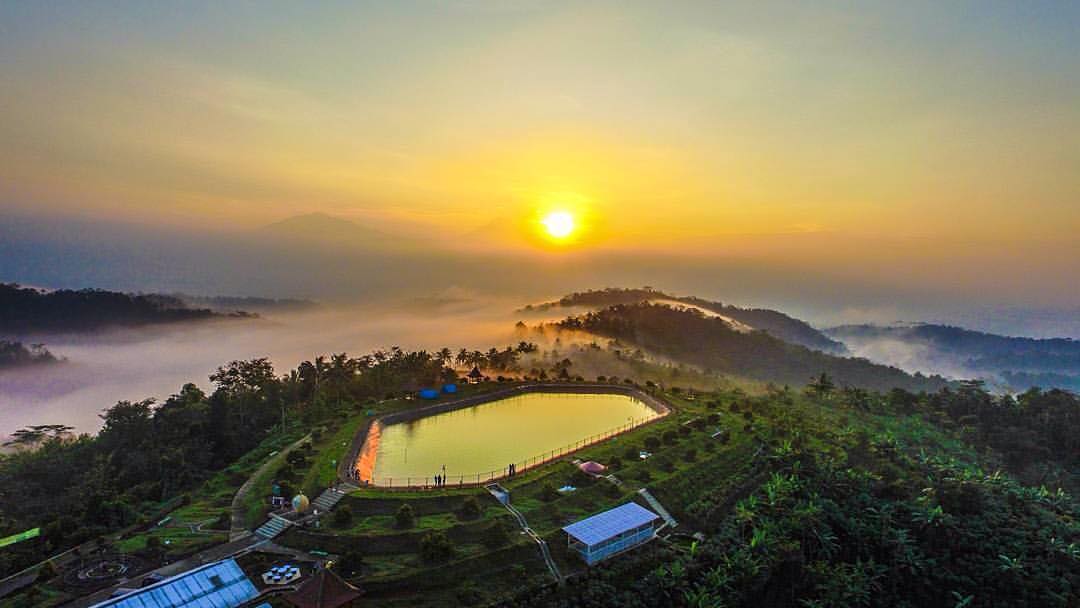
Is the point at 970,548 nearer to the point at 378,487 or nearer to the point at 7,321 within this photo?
the point at 378,487

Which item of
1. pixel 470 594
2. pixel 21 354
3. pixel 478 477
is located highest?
pixel 478 477

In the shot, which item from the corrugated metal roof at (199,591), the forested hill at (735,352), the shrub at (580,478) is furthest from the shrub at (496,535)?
the forested hill at (735,352)

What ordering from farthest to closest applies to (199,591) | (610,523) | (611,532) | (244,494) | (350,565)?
(244,494) < (610,523) < (611,532) < (350,565) < (199,591)

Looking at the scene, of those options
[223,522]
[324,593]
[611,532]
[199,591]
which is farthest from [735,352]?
[199,591]

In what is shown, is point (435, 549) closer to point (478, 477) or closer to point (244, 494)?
point (478, 477)

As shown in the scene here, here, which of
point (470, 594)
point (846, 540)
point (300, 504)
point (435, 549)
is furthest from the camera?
point (846, 540)

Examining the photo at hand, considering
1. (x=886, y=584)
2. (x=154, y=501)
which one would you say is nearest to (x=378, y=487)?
(x=154, y=501)

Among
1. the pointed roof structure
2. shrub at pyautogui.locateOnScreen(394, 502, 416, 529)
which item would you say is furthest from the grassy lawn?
the pointed roof structure
